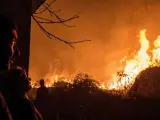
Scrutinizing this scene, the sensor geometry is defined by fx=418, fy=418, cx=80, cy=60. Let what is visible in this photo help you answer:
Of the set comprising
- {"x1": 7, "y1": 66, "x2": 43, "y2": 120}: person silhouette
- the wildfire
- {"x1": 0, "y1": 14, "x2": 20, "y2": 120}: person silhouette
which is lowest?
{"x1": 7, "y1": 66, "x2": 43, "y2": 120}: person silhouette

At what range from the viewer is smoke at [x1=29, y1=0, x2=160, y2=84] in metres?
33.4

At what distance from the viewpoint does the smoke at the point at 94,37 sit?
33422mm

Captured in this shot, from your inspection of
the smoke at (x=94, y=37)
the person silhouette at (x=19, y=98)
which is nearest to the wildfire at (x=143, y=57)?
the smoke at (x=94, y=37)

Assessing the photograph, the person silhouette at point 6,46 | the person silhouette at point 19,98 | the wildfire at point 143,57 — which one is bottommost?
the person silhouette at point 19,98

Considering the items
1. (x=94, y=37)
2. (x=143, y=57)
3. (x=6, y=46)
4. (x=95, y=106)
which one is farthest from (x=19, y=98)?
(x=94, y=37)

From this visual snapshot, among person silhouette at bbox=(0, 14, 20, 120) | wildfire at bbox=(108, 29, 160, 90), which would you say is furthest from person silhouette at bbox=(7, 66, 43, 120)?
wildfire at bbox=(108, 29, 160, 90)

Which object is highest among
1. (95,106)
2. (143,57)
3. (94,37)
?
(94,37)

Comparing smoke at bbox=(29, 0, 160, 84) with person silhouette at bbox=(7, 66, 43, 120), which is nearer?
person silhouette at bbox=(7, 66, 43, 120)

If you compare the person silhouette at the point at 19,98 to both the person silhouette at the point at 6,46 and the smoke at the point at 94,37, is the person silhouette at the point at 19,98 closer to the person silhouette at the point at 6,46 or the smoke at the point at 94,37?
the person silhouette at the point at 6,46

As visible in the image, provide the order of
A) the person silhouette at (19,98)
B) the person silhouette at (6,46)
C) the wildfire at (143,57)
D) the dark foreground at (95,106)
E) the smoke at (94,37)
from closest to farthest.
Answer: the person silhouette at (6,46), the person silhouette at (19,98), the dark foreground at (95,106), the wildfire at (143,57), the smoke at (94,37)

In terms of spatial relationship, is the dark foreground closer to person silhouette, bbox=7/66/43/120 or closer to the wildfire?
the wildfire

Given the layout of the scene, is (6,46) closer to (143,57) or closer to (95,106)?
(95,106)

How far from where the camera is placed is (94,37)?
36.8 m

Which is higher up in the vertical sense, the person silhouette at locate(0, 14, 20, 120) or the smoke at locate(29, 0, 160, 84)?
the smoke at locate(29, 0, 160, 84)
